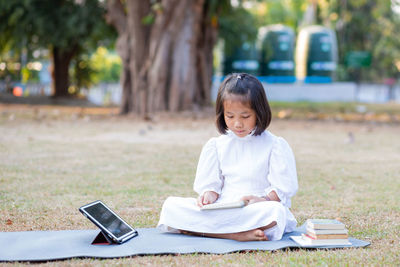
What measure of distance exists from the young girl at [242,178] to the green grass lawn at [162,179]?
317 millimetres

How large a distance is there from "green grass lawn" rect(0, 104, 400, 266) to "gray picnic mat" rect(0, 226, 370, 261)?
0.10m

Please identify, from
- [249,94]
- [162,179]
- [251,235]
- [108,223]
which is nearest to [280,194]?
[251,235]

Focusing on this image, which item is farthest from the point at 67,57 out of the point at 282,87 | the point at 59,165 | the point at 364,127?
the point at 59,165

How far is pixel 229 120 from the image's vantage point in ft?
11.3

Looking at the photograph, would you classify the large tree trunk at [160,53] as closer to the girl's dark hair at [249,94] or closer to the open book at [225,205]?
the girl's dark hair at [249,94]

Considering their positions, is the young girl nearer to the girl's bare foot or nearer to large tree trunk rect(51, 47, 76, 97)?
the girl's bare foot

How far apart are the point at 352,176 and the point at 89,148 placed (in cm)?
380

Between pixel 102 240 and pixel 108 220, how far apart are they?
0.14m

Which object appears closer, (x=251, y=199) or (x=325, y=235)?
(x=325, y=235)

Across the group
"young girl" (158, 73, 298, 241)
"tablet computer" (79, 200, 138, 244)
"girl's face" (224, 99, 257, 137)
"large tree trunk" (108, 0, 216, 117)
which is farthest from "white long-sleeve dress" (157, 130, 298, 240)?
"large tree trunk" (108, 0, 216, 117)

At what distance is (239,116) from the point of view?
11.1 feet

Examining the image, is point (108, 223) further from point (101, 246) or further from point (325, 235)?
point (325, 235)

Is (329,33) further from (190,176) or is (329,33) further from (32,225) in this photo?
(32,225)

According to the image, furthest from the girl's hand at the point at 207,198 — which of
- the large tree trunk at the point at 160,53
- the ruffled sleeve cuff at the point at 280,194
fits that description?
the large tree trunk at the point at 160,53
